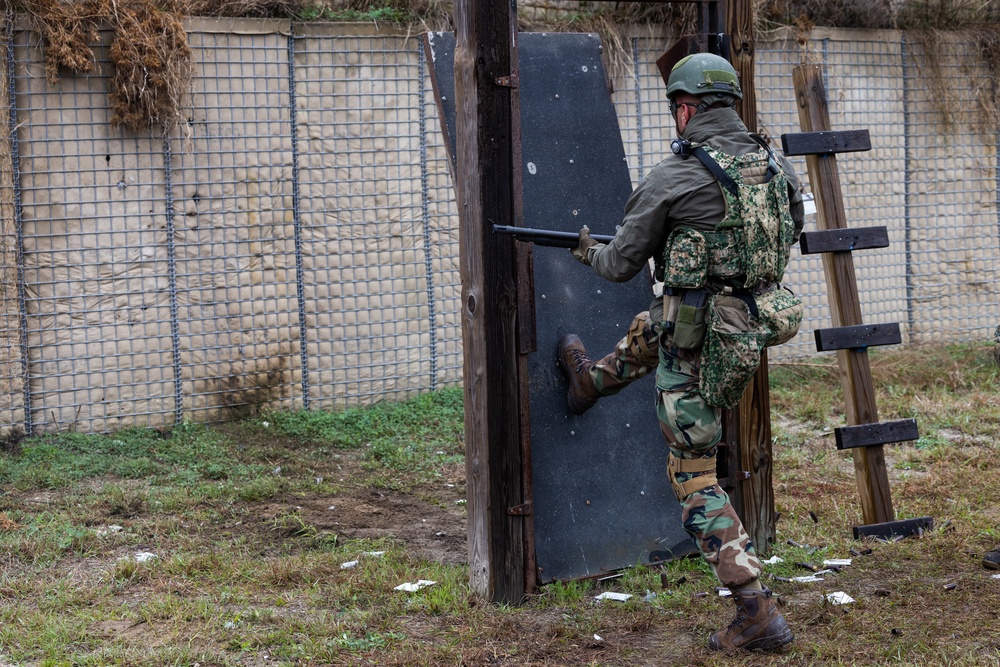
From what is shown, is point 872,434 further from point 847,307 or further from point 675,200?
point 675,200

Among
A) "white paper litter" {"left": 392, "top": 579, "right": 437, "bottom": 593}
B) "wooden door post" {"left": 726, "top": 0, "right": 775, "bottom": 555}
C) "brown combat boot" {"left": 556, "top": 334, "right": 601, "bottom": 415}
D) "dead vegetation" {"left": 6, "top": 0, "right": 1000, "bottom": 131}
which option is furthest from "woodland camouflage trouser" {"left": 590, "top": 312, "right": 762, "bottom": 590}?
"dead vegetation" {"left": 6, "top": 0, "right": 1000, "bottom": 131}

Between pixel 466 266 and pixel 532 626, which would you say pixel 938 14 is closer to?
pixel 466 266

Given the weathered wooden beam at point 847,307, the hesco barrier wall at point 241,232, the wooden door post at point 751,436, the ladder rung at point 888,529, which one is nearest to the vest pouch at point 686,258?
the wooden door post at point 751,436

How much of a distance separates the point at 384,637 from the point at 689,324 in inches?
69.0

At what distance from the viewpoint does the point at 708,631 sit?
4.17m

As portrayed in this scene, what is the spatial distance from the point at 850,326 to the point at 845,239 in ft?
1.49

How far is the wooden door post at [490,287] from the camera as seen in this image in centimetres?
431

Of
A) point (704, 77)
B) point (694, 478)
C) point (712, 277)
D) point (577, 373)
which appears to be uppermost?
point (704, 77)

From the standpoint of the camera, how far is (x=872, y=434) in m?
5.24

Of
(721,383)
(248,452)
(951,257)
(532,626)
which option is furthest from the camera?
(951,257)

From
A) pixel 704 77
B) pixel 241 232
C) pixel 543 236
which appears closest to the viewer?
pixel 704 77

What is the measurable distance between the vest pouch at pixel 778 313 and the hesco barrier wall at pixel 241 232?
4509 millimetres

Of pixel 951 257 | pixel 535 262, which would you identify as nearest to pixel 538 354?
pixel 535 262

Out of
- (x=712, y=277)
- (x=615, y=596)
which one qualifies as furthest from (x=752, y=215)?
(x=615, y=596)
